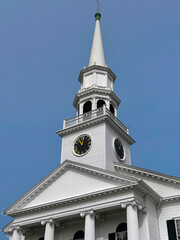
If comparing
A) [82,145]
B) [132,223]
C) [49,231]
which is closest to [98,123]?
[82,145]

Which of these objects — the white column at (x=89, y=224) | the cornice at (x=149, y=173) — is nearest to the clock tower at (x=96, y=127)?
the cornice at (x=149, y=173)

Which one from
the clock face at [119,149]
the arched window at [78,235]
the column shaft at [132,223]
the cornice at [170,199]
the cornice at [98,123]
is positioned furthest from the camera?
the clock face at [119,149]

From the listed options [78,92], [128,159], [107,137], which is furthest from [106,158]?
[78,92]

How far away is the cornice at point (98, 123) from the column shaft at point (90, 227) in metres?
10.3

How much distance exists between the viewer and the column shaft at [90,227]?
75.5 feet

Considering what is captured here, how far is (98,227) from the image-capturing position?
25.3 metres

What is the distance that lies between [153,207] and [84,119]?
→ 39.3 ft

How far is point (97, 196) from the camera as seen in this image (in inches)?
949

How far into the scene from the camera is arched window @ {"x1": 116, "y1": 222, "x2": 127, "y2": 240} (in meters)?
24.0

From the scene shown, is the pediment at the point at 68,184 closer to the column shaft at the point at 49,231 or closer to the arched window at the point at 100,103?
the column shaft at the point at 49,231

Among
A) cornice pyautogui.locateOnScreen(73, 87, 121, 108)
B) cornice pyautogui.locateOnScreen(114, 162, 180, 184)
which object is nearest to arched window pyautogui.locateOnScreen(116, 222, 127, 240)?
cornice pyautogui.locateOnScreen(114, 162, 180, 184)

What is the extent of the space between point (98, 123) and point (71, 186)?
7685 millimetres

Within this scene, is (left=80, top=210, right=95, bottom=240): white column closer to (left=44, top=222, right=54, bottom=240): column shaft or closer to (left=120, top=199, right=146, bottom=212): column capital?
(left=120, top=199, right=146, bottom=212): column capital

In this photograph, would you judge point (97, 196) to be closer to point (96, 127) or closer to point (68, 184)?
point (68, 184)
